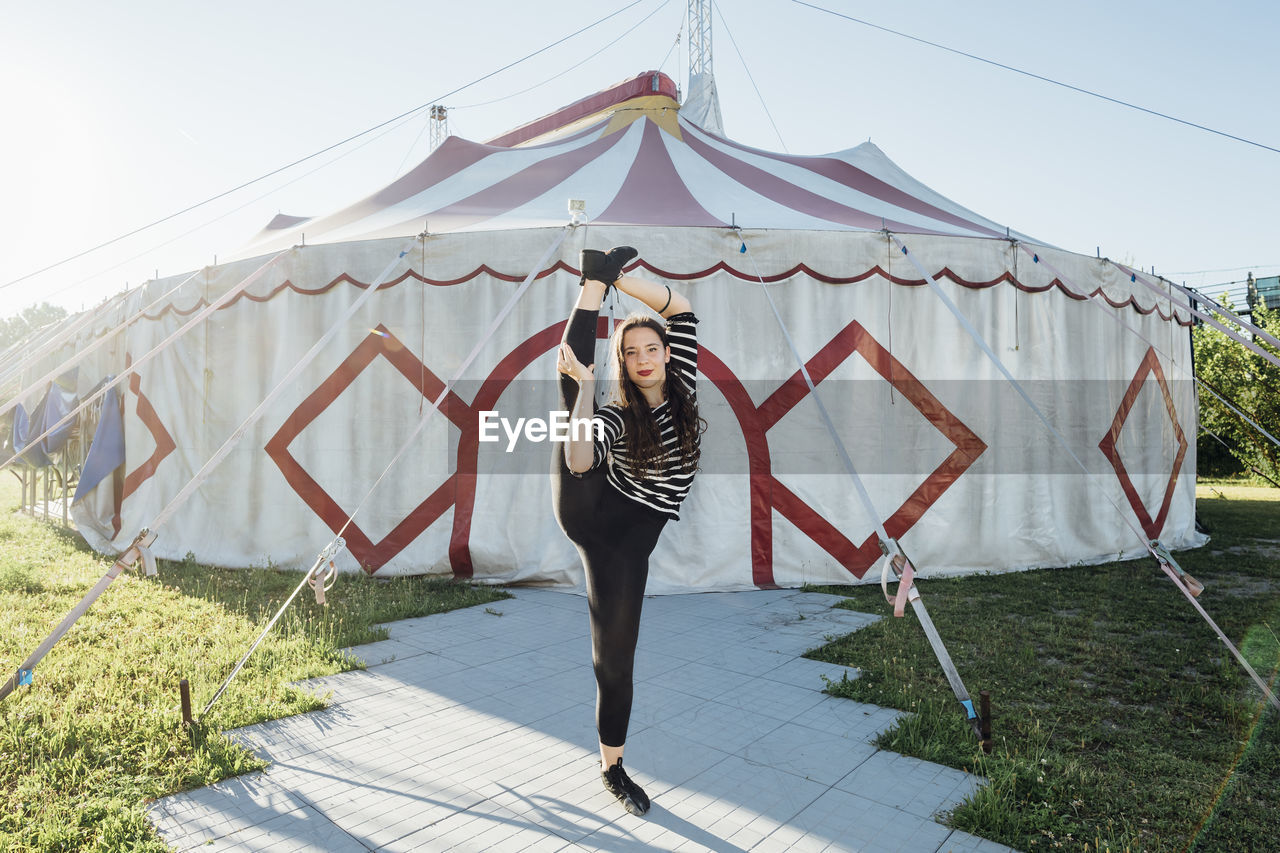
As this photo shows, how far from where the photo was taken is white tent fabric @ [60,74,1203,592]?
5082 mm

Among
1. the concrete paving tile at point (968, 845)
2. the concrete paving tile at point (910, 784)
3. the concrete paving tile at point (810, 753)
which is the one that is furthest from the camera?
the concrete paving tile at point (810, 753)

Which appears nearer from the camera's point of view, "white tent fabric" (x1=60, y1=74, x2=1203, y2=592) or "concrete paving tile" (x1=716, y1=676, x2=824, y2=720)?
"concrete paving tile" (x1=716, y1=676, x2=824, y2=720)

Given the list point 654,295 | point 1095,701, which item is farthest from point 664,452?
point 1095,701

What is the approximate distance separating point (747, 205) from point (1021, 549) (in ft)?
10.7

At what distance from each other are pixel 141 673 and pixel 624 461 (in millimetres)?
2764

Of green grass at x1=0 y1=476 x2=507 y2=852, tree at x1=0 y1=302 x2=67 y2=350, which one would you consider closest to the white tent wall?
green grass at x1=0 y1=476 x2=507 y2=852

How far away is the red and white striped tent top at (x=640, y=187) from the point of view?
5402 millimetres

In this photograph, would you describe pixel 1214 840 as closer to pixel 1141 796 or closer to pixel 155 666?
pixel 1141 796

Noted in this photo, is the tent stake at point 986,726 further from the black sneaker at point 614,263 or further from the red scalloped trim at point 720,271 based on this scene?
the red scalloped trim at point 720,271

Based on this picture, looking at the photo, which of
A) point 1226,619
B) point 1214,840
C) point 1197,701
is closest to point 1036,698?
point 1197,701

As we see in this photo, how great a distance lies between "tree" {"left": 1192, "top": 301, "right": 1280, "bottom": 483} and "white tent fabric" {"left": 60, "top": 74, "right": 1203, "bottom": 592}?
377 inches

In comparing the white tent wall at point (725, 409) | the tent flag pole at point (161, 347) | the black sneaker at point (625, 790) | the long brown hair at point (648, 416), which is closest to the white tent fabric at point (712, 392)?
the white tent wall at point (725, 409)

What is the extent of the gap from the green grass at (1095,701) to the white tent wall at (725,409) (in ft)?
2.05

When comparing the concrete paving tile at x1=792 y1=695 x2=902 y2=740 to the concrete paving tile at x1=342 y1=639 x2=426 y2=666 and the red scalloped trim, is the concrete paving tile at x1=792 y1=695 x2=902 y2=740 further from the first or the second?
the red scalloped trim
